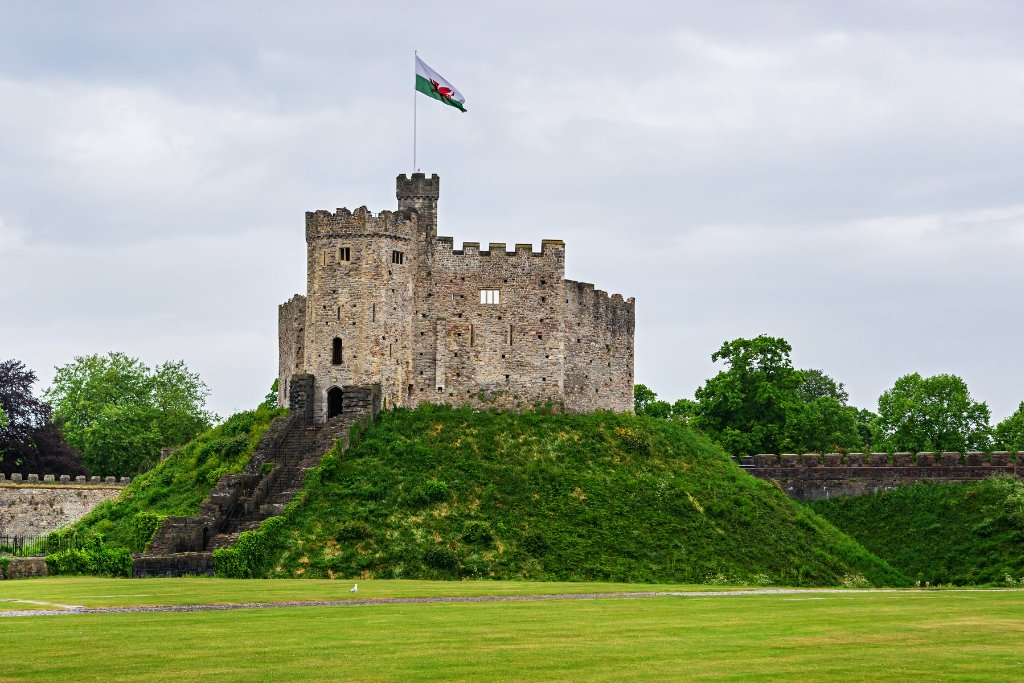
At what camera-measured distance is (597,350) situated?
238 ft

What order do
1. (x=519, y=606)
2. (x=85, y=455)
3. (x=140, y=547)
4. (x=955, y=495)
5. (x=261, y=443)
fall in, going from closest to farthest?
1. (x=519, y=606)
2. (x=140, y=547)
3. (x=261, y=443)
4. (x=955, y=495)
5. (x=85, y=455)

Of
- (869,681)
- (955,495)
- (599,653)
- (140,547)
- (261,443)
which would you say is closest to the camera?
(869,681)

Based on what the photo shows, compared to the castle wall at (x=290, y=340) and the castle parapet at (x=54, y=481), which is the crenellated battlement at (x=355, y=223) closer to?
the castle wall at (x=290, y=340)

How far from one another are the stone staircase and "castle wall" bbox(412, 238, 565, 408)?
4.82 metres

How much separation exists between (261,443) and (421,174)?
55.6 feet

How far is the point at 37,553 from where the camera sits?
5697 centimetres

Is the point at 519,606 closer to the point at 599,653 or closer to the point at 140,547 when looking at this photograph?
the point at 599,653

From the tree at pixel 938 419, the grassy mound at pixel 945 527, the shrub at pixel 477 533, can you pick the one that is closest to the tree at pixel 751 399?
the tree at pixel 938 419

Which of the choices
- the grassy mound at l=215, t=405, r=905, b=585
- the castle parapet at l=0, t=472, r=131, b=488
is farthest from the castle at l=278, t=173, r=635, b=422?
the castle parapet at l=0, t=472, r=131, b=488

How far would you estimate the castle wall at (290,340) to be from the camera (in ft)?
232

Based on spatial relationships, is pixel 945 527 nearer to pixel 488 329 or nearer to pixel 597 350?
pixel 597 350

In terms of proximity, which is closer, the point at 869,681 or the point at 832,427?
the point at 869,681

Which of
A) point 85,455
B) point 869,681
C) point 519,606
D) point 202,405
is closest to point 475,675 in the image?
point 869,681

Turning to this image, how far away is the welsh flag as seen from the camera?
69.5 m
